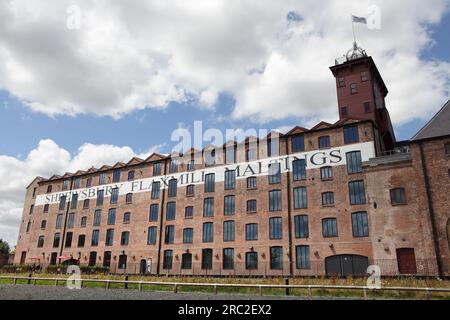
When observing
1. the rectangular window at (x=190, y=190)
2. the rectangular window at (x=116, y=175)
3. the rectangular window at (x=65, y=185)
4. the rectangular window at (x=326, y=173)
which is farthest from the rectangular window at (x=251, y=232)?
the rectangular window at (x=65, y=185)

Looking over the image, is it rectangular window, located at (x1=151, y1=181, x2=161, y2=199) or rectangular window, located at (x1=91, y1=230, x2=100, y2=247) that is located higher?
rectangular window, located at (x1=151, y1=181, x2=161, y2=199)

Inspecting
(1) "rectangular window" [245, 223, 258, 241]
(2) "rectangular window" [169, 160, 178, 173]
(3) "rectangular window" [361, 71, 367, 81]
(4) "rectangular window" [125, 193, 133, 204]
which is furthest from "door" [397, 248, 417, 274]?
(4) "rectangular window" [125, 193, 133, 204]

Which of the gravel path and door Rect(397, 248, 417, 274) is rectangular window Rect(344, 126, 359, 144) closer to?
door Rect(397, 248, 417, 274)

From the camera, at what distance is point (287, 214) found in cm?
2995

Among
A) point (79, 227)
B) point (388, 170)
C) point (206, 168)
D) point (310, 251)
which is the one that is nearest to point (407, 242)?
point (388, 170)

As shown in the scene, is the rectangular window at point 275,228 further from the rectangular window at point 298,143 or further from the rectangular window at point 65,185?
the rectangular window at point 65,185

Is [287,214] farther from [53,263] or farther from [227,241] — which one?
[53,263]

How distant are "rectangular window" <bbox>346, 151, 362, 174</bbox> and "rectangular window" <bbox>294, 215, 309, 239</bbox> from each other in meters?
5.18

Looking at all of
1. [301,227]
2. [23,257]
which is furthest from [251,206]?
[23,257]

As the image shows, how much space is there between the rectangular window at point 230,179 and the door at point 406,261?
14791 mm

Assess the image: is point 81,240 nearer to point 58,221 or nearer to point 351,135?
point 58,221

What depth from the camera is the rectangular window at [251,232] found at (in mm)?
30906

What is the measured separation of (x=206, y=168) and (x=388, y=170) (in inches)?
648

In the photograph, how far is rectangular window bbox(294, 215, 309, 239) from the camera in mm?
28906
